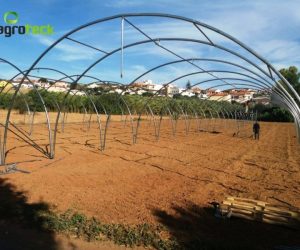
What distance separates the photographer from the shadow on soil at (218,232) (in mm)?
5895

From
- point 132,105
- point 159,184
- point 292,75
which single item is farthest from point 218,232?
point 292,75

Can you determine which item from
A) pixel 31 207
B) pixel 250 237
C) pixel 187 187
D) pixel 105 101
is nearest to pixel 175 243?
pixel 250 237

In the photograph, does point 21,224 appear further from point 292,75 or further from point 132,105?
point 292,75

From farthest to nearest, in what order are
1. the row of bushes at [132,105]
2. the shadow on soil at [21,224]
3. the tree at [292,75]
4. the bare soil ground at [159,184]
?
the tree at [292,75], the row of bushes at [132,105], the bare soil ground at [159,184], the shadow on soil at [21,224]

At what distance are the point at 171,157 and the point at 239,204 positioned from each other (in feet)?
21.7

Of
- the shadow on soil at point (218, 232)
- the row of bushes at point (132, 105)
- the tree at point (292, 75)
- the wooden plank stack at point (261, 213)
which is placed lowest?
the shadow on soil at point (218, 232)

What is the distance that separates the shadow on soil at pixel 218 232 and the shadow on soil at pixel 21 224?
1.97 meters

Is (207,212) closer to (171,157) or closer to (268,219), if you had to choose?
(268,219)

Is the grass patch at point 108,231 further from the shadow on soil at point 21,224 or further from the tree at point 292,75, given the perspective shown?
the tree at point 292,75

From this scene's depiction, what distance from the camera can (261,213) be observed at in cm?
705

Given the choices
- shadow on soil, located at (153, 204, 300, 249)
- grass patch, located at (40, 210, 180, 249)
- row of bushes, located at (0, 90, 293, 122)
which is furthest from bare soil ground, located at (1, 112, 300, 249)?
row of bushes, located at (0, 90, 293, 122)

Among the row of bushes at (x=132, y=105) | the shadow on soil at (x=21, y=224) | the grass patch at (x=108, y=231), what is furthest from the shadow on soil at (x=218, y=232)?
the row of bushes at (x=132, y=105)

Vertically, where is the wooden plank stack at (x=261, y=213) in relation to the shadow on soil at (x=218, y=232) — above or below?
above

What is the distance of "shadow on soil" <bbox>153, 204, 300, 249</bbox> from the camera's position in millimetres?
5895
